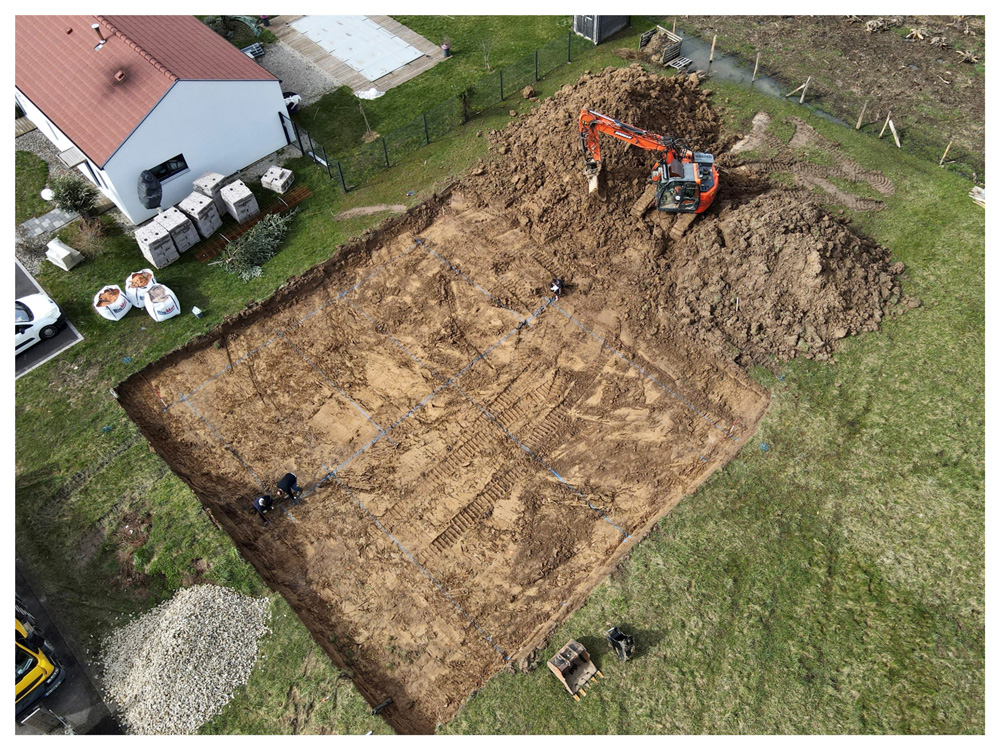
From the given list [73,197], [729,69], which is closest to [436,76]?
[729,69]

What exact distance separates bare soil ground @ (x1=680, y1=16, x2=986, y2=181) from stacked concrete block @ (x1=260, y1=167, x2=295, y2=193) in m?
21.4

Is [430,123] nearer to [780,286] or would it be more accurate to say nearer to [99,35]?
[99,35]

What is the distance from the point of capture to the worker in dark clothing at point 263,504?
19.1 meters

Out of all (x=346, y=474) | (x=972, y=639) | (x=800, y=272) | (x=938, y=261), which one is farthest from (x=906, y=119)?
(x=346, y=474)

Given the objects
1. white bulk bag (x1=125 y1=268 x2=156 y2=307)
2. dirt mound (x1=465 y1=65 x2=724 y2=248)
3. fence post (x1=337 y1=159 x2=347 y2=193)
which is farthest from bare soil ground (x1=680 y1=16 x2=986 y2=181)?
white bulk bag (x1=125 y1=268 x2=156 y2=307)

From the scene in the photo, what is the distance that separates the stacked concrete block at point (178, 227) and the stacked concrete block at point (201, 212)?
0.87 feet

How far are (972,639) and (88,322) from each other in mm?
28306

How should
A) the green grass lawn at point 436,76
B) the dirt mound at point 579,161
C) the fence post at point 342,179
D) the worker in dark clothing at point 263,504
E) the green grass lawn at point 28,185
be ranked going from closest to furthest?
1. the worker in dark clothing at point 263,504
2. the dirt mound at point 579,161
3. the fence post at point 342,179
4. the green grass lawn at point 28,185
5. the green grass lawn at point 436,76

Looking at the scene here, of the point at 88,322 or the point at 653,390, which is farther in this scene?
the point at 88,322

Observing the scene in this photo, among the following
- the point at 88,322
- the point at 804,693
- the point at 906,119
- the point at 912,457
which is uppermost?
the point at 906,119

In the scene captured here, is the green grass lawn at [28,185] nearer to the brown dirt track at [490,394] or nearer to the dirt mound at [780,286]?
the brown dirt track at [490,394]

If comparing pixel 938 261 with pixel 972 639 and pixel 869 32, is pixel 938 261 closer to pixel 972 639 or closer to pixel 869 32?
pixel 972 639

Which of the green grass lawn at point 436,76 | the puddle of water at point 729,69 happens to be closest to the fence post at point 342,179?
the green grass lawn at point 436,76

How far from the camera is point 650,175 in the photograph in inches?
969
